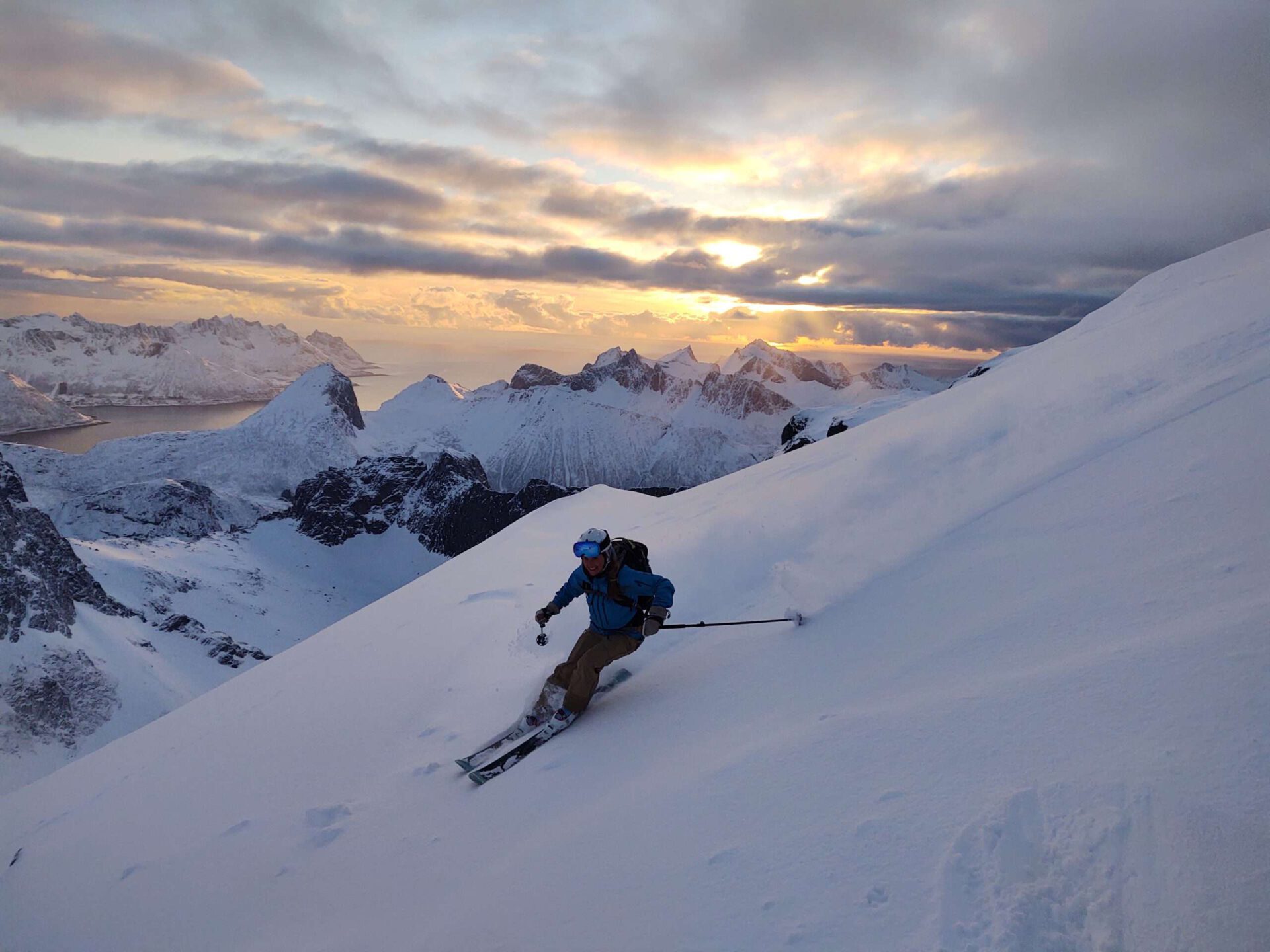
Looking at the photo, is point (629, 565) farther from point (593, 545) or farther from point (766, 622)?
point (766, 622)

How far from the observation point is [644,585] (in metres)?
7.55

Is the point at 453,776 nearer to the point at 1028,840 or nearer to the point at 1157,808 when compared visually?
the point at 1028,840

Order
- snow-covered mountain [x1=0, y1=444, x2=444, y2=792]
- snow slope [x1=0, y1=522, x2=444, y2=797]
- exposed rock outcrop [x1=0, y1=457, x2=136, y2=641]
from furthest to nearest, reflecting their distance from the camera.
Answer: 1. exposed rock outcrop [x1=0, y1=457, x2=136, y2=641]
2. snow slope [x1=0, y1=522, x2=444, y2=797]
3. snow-covered mountain [x1=0, y1=444, x2=444, y2=792]

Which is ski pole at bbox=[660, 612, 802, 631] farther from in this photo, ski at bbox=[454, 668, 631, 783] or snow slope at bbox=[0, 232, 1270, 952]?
ski at bbox=[454, 668, 631, 783]

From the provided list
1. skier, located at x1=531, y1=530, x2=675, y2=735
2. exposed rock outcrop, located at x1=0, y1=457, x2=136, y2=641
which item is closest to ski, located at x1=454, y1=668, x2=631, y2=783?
skier, located at x1=531, y1=530, x2=675, y2=735

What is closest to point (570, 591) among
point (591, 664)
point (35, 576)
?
point (591, 664)

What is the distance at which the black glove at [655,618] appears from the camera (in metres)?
7.25

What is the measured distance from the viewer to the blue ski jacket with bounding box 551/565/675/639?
7531mm

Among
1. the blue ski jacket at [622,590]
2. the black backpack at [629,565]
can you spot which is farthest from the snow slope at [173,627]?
the black backpack at [629,565]

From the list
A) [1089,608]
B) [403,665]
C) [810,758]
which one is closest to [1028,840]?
[810,758]

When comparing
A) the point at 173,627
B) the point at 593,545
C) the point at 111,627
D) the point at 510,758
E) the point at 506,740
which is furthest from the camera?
the point at 173,627

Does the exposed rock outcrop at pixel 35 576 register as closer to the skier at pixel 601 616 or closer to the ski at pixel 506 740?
the ski at pixel 506 740

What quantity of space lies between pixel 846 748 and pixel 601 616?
3590 millimetres

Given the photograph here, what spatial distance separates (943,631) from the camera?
247 inches
